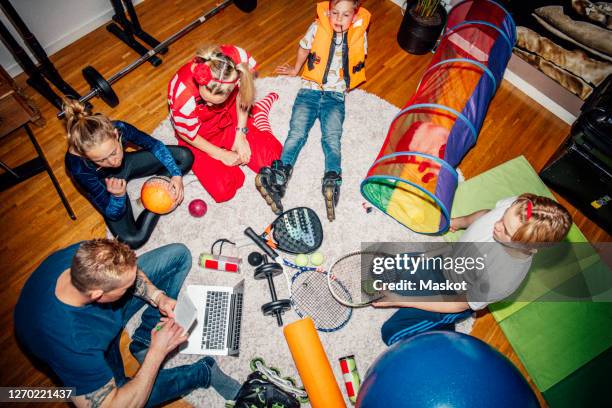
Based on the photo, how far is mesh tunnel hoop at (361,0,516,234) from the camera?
255 centimetres

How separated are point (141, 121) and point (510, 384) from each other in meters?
3.03

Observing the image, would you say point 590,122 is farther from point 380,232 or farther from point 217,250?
point 217,250

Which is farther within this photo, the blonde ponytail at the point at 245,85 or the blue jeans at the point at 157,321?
the blonde ponytail at the point at 245,85

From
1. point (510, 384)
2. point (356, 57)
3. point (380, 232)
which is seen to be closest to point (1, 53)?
point (356, 57)

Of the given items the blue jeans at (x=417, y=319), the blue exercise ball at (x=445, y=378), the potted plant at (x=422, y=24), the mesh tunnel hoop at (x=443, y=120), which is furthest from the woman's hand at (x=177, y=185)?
the potted plant at (x=422, y=24)

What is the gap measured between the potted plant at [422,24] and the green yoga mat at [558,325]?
5.32ft

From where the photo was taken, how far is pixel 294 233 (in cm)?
258

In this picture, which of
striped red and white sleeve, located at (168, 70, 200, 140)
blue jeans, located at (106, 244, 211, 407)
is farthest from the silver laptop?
striped red and white sleeve, located at (168, 70, 200, 140)

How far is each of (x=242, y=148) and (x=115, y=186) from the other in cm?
87

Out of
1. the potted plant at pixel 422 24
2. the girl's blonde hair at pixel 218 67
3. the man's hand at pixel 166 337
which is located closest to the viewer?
the man's hand at pixel 166 337

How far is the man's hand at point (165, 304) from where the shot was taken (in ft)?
6.93

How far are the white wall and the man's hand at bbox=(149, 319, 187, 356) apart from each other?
106 inches

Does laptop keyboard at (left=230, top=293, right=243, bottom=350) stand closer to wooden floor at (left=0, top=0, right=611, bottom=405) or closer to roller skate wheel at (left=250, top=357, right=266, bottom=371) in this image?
roller skate wheel at (left=250, top=357, right=266, bottom=371)

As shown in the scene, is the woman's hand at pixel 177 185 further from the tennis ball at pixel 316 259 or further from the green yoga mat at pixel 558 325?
the green yoga mat at pixel 558 325
